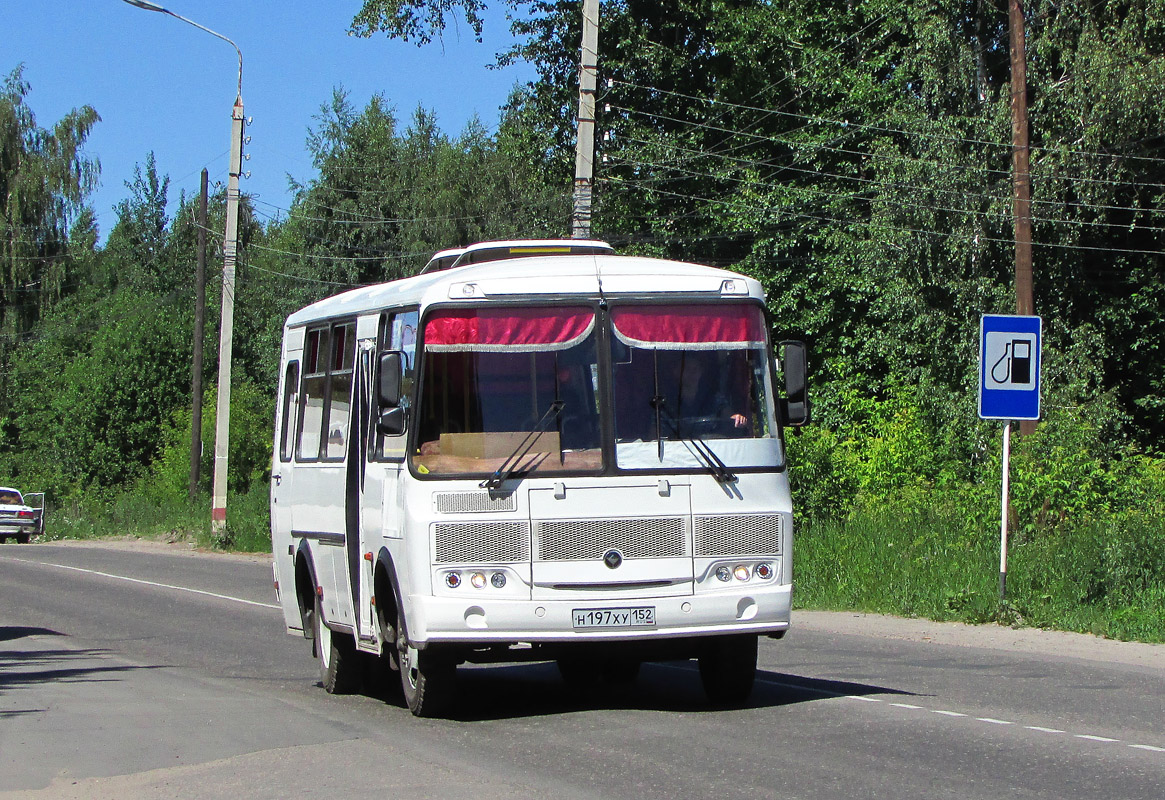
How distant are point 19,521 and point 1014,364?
141ft

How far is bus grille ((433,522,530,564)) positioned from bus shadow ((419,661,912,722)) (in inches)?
48.0

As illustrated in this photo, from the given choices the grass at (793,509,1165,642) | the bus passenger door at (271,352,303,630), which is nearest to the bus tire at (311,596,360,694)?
the bus passenger door at (271,352,303,630)

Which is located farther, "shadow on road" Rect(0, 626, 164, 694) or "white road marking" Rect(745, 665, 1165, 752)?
"shadow on road" Rect(0, 626, 164, 694)

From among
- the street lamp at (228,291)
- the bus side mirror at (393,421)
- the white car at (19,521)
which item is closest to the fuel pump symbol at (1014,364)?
the bus side mirror at (393,421)

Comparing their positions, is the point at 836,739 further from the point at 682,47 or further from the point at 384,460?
the point at 682,47

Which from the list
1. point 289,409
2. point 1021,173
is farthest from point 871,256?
point 289,409

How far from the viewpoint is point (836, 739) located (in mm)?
8859

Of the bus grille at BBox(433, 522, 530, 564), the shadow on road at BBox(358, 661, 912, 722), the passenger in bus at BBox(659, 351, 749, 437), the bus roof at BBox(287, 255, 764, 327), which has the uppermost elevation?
the bus roof at BBox(287, 255, 764, 327)

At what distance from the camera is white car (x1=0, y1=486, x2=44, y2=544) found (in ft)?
172

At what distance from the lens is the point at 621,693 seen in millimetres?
11602

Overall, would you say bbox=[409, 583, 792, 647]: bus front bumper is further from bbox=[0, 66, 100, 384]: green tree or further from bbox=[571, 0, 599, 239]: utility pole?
bbox=[0, 66, 100, 384]: green tree

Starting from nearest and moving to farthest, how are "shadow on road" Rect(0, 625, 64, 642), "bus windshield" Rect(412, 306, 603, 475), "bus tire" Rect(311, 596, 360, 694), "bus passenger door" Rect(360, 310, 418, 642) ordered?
"bus windshield" Rect(412, 306, 603, 475), "bus passenger door" Rect(360, 310, 418, 642), "bus tire" Rect(311, 596, 360, 694), "shadow on road" Rect(0, 625, 64, 642)

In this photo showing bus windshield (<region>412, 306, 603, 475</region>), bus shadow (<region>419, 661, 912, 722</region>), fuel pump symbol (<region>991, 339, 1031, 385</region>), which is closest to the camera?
bus windshield (<region>412, 306, 603, 475</region>)

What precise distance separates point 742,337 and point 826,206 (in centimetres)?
3040
